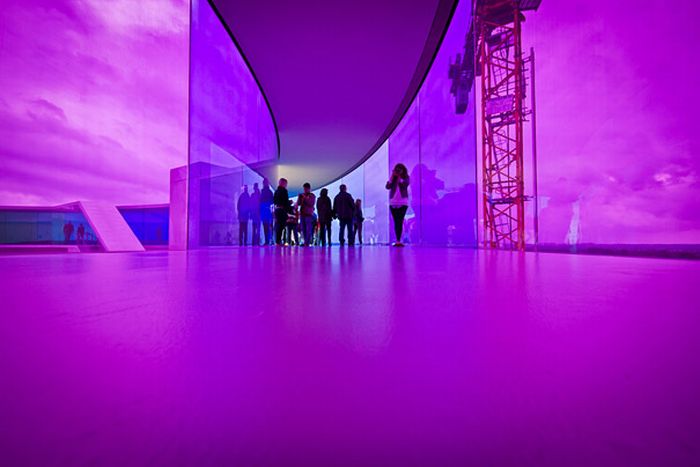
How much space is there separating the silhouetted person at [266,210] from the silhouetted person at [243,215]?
1713 mm

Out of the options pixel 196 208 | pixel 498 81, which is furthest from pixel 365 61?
pixel 196 208

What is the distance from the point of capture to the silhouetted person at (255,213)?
9.52 meters

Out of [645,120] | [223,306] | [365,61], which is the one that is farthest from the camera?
[365,61]

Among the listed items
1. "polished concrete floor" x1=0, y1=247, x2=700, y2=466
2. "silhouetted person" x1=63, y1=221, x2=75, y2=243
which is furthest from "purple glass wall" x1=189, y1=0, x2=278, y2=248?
"polished concrete floor" x1=0, y1=247, x2=700, y2=466

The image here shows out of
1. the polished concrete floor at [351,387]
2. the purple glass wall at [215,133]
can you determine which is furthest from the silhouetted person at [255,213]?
the polished concrete floor at [351,387]

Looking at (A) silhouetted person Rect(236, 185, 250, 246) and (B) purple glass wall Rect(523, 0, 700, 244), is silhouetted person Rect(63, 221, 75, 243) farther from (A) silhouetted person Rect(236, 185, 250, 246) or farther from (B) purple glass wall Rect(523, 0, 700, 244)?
(B) purple glass wall Rect(523, 0, 700, 244)

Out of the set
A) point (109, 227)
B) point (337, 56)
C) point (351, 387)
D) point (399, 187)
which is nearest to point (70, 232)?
point (109, 227)

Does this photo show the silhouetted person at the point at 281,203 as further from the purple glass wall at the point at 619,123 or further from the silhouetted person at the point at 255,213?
the purple glass wall at the point at 619,123

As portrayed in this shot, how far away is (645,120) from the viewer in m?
5.14

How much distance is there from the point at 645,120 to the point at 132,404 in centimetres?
672

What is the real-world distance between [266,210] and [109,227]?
4.93 m

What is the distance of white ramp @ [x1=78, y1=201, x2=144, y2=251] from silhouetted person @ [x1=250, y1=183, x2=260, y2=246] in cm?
293

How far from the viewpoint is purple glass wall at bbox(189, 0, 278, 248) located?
691cm

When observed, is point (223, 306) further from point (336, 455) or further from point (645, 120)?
point (645, 120)
